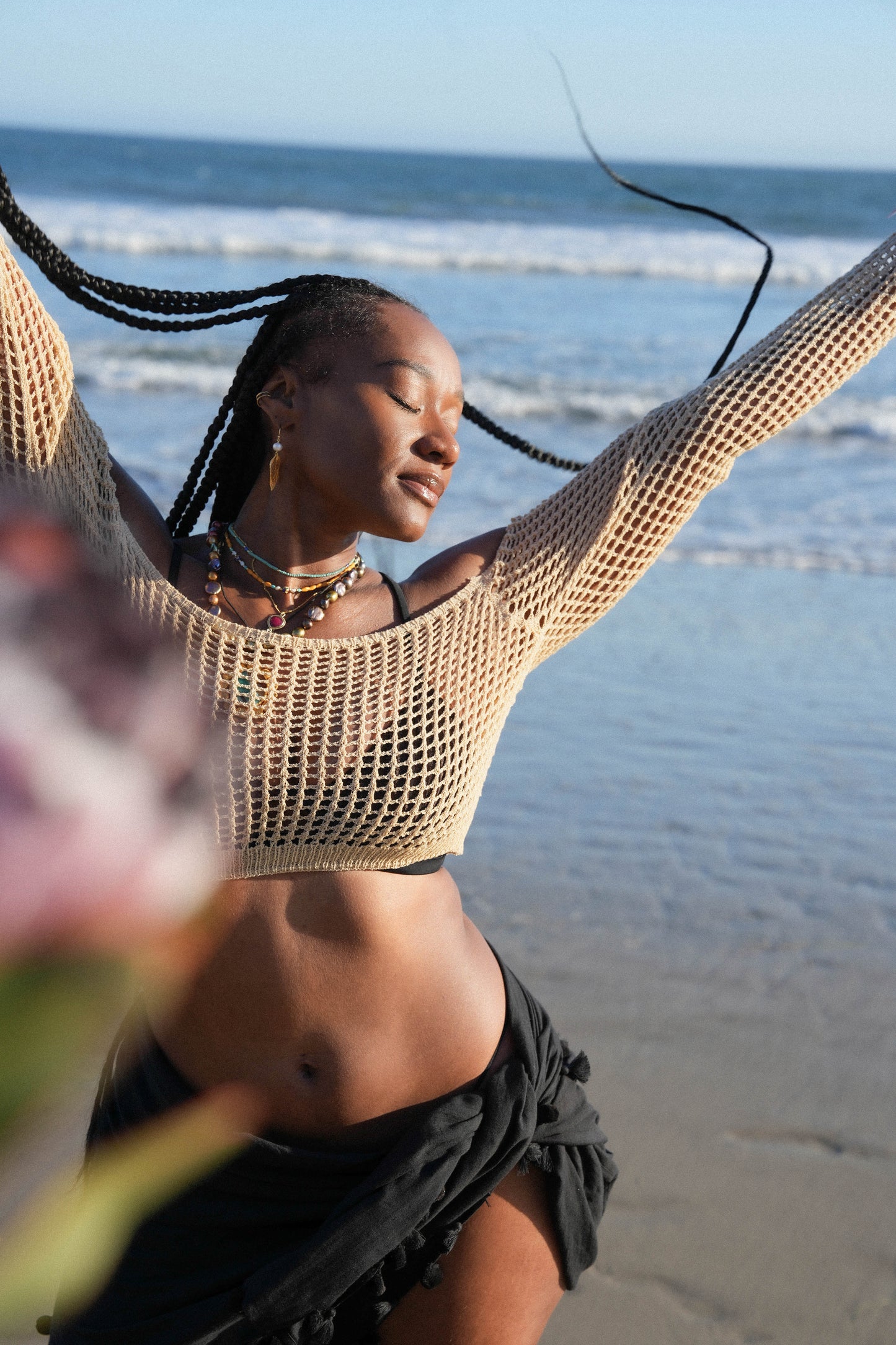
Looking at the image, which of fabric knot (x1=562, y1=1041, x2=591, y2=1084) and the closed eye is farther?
fabric knot (x1=562, y1=1041, x2=591, y2=1084)

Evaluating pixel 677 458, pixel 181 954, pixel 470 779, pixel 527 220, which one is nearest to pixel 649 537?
pixel 677 458

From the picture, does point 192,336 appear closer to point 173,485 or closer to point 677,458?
point 173,485

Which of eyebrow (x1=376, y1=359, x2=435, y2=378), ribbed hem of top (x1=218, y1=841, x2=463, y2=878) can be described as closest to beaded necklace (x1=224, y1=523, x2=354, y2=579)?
eyebrow (x1=376, y1=359, x2=435, y2=378)

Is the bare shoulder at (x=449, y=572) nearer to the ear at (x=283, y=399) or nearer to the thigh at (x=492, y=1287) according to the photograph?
the ear at (x=283, y=399)

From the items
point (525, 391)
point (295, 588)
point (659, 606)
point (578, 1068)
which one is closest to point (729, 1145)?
point (578, 1068)

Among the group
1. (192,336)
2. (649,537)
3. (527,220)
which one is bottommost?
(527,220)

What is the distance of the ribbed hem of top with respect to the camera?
1.96m

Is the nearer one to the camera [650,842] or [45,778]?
[45,778]

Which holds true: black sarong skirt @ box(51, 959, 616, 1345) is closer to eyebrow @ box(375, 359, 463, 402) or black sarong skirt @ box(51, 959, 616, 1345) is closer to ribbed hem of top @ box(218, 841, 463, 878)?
ribbed hem of top @ box(218, 841, 463, 878)

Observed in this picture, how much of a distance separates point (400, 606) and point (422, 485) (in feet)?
0.67

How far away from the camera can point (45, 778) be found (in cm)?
127

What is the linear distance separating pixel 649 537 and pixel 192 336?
37.9 ft

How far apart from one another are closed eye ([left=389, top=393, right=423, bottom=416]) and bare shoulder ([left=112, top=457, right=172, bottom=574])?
41cm

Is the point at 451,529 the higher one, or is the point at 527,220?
the point at 451,529
